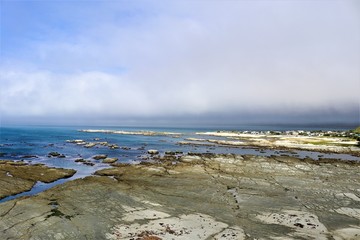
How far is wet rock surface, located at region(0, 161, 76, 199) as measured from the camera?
113ft

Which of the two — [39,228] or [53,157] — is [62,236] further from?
[53,157]

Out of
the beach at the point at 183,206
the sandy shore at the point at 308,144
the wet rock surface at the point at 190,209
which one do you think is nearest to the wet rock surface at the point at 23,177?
the beach at the point at 183,206

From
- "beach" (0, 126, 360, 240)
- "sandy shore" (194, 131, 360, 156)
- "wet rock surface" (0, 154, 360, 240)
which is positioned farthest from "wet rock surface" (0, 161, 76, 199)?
"sandy shore" (194, 131, 360, 156)

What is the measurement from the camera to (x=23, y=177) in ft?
134

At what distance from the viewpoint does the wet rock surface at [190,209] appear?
21844 mm

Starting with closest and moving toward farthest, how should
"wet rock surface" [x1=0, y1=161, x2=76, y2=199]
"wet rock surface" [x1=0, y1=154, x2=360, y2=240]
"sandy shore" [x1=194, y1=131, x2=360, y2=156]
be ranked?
"wet rock surface" [x1=0, y1=154, x2=360, y2=240] < "wet rock surface" [x1=0, y1=161, x2=76, y2=199] < "sandy shore" [x1=194, y1=131, x2=360, y2=156]

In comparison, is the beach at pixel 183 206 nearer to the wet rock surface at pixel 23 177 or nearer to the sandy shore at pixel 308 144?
the wet rock surface at pixel 23 177

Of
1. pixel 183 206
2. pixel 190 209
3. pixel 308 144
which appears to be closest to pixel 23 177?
pixel 183 206

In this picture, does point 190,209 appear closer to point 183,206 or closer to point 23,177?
point 183,206

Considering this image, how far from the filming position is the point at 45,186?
125ft

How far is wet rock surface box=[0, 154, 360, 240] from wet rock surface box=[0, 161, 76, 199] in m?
5.85

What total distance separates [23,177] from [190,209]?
27223mm

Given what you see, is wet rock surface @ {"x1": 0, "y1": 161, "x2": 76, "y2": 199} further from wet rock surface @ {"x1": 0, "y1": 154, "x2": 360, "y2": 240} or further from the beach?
wet rock surface @ {"x1": 0, "y1": 154, "x2": 360, "y2": 240}

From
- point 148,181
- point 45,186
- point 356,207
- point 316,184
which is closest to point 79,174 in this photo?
point 45,186
